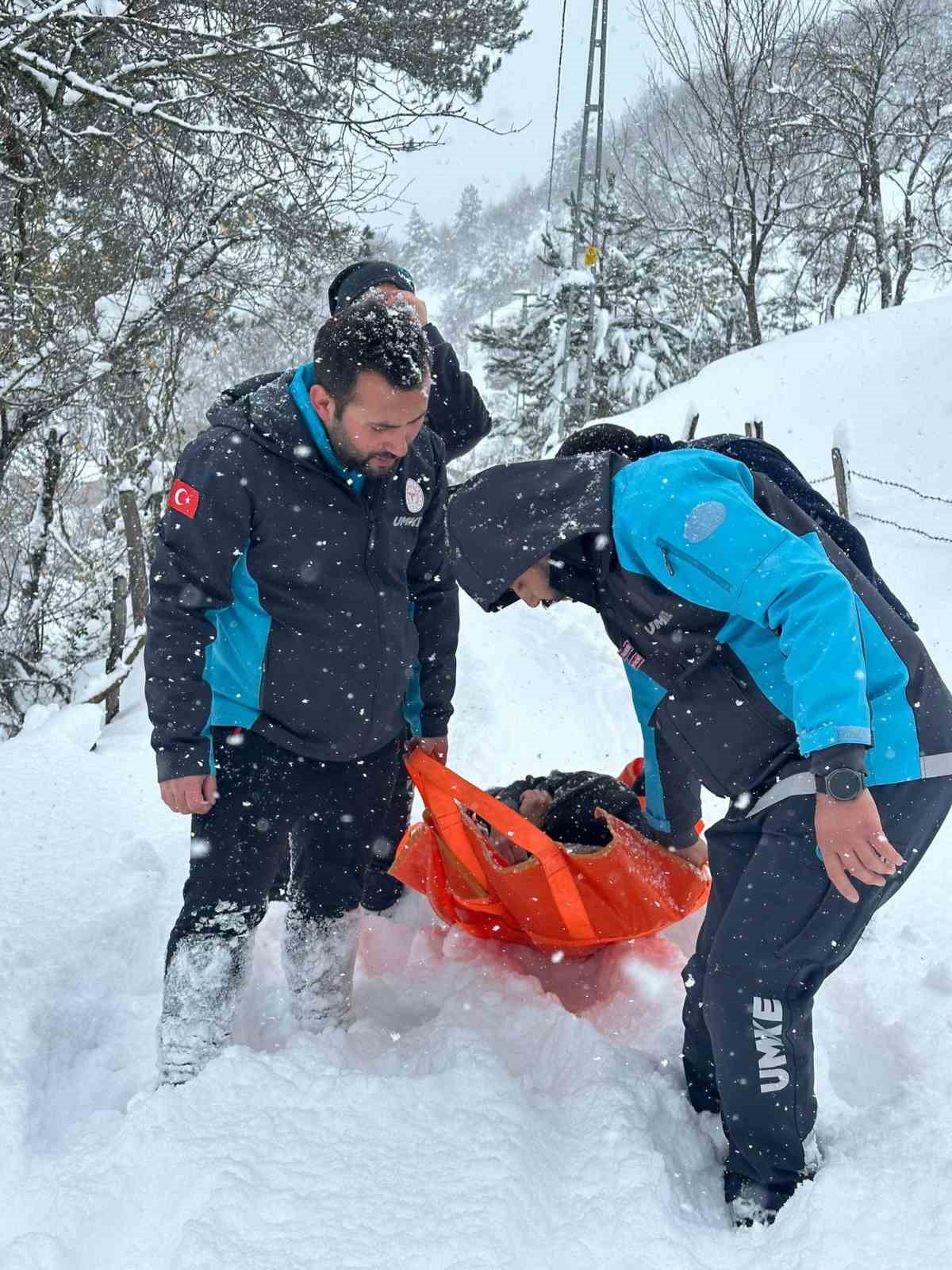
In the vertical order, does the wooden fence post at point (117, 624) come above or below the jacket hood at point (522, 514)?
below

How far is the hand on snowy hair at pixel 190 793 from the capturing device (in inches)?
83.1

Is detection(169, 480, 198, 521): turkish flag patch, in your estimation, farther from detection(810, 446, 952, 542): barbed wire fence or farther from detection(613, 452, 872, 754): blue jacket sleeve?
detection(810, 446, 952, 542): barbed wire fence

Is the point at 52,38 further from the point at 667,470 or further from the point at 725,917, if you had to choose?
the point at 725,917

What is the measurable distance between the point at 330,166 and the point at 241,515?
508cm

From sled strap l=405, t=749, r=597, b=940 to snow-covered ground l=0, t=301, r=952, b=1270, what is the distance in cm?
25

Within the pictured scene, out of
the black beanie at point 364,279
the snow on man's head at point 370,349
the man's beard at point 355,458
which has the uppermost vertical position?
the black beanie at point 364,279

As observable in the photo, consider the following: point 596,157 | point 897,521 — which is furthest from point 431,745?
point 596,157

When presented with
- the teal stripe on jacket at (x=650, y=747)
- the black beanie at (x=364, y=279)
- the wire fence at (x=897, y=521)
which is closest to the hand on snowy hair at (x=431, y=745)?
the teal stripe on jacket at (x=650, y=747)

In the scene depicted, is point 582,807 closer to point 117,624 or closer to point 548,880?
point 548,880

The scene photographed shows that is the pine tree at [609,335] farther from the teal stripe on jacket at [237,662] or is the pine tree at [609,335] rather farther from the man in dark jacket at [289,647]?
the teal stripe on jacket at [237,662]

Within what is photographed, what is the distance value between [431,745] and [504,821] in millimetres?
339

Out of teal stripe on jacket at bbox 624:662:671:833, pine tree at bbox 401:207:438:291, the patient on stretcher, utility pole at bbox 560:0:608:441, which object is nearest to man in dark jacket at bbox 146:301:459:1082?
teal stripe on jacket at bbox 624:662:671:833

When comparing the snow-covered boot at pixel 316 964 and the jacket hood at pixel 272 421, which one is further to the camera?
the snow-covered boot at pixel 316 964

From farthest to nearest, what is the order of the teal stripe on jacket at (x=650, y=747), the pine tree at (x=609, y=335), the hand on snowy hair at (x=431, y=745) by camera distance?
the pine tree at (x=609, y=335) → the hand on snowy hair at (x=431, y=745) → the teal stripe on jacket at (x=650, y=747)
